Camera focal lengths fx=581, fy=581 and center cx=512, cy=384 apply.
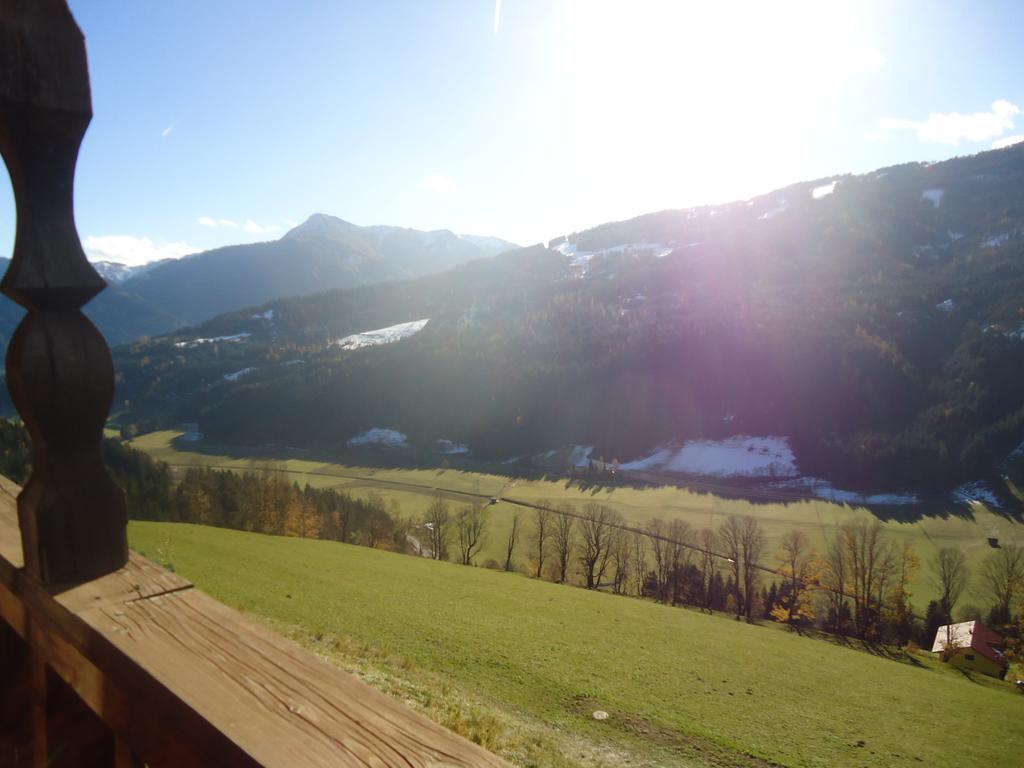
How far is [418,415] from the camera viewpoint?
565 ft

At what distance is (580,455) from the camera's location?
146625 millimetres

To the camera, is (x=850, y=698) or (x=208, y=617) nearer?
(x=208, y=617)

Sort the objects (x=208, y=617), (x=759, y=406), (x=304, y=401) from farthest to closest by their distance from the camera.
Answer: (x=304, y=401) → (x=759, y=406) → (x=208, y=617)

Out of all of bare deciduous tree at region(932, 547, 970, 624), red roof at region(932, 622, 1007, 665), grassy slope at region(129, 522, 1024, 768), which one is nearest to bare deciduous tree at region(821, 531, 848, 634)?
red roof at region(932, 622, 1007, 665)

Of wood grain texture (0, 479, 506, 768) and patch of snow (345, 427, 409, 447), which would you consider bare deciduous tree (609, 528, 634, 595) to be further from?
patch of snow (345, 427, 409, 447)

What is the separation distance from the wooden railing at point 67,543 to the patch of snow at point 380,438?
162m

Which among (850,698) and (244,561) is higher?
(244,561)

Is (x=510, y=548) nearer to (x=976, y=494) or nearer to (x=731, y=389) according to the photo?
(x=976, y=494)

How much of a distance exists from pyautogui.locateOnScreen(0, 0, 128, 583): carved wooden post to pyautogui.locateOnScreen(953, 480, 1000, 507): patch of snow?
466 feet

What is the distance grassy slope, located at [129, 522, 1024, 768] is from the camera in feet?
52.1

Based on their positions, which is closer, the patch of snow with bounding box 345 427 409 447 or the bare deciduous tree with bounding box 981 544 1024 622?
the bare deciduous tree with bounding box 981 544 1024 622

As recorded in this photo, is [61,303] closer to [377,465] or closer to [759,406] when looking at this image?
[377,465]

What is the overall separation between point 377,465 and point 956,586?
363 feet

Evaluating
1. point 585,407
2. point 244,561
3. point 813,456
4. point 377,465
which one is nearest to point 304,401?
point 377,465
